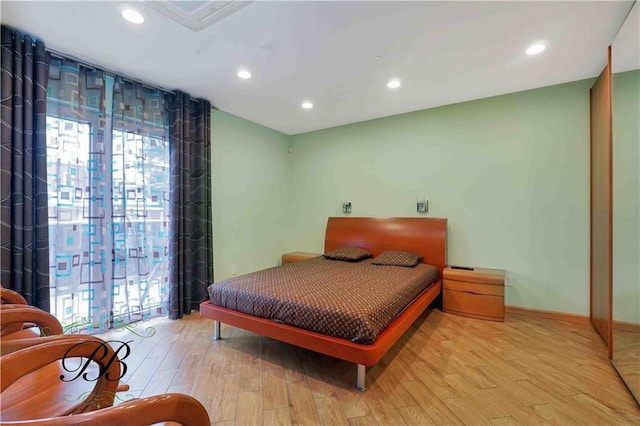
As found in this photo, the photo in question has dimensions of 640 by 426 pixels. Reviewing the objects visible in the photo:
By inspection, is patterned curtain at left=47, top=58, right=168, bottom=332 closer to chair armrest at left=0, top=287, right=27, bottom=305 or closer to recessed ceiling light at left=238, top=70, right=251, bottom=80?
chair armrest at left=0, top=287, right=27, bottom=305

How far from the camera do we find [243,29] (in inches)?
81.7

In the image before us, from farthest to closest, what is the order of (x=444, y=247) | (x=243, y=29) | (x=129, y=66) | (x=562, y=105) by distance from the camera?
(x=444, y=247) < (x=562, y=105) < (x=129, y=66) < (x=243, y=29)

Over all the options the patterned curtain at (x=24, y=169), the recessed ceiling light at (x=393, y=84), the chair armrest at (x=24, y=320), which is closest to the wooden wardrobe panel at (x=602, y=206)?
the recessed ceiling light at (x=393, y=84)

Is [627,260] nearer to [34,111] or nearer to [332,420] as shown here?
[332,420]

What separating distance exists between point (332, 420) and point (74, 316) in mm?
2537

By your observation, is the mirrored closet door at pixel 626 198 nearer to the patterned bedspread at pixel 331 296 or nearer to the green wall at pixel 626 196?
the green wall at pixel 626 196

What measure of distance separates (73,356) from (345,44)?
2.54 metres

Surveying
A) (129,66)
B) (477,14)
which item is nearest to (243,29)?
(129,66)

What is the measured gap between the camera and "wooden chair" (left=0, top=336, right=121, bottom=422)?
771mm

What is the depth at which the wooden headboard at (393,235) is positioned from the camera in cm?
352

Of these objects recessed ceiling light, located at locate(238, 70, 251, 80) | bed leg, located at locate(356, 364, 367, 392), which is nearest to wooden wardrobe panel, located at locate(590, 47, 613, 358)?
bed leg, located at locate(356, 364, 367, 392)

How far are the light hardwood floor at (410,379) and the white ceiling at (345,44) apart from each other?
2.54 metres

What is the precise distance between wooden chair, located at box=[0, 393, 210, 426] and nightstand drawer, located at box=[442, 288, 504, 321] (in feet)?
10.5

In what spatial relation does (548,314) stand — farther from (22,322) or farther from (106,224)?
(106,224)
